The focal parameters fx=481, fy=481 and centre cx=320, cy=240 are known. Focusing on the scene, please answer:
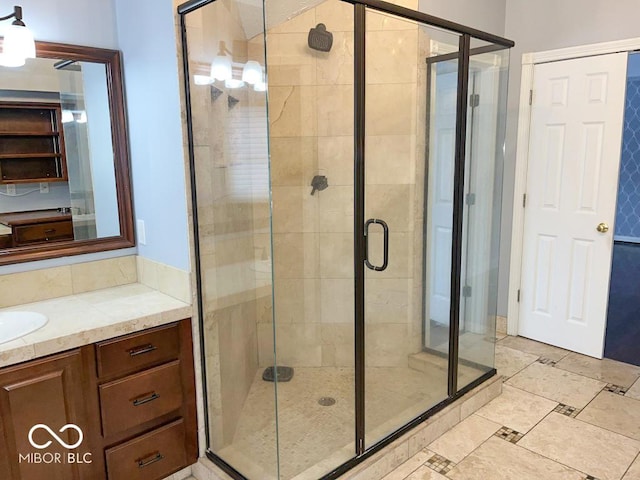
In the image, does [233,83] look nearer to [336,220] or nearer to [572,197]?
[336,220]

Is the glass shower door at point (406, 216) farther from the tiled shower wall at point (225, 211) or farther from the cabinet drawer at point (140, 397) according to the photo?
the cabinet drawer at point (140, 397)

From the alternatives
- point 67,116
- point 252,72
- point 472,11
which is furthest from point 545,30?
point 67,116

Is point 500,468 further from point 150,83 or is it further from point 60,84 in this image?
point 60,84

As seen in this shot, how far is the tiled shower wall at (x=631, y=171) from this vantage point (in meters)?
7.12

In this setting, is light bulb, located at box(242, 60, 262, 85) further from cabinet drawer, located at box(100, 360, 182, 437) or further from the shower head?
cabinet drawer, located at box(100, 360, 182, 437)

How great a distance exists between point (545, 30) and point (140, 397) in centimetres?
354

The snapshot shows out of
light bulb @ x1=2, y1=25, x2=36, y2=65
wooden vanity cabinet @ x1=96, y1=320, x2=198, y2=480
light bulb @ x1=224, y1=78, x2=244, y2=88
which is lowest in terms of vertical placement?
wooden vanity cabinet @ x1=96, y1=320, x2=198, y2=480

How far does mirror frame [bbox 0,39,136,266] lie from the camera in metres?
2.12

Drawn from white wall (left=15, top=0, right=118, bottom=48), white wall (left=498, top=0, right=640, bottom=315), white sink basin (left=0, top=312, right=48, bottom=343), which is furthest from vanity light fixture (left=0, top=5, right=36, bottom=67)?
white wall (left=498, top=0, right=640, bottom=315)

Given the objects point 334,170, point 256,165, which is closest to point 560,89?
point 334,170

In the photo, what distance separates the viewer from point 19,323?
1.92 meters

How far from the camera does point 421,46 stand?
9.34 ft

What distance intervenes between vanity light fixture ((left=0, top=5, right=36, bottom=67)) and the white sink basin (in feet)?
3.42

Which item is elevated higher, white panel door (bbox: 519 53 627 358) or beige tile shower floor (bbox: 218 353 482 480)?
white panel door (bbox: 519 53 627 358)
